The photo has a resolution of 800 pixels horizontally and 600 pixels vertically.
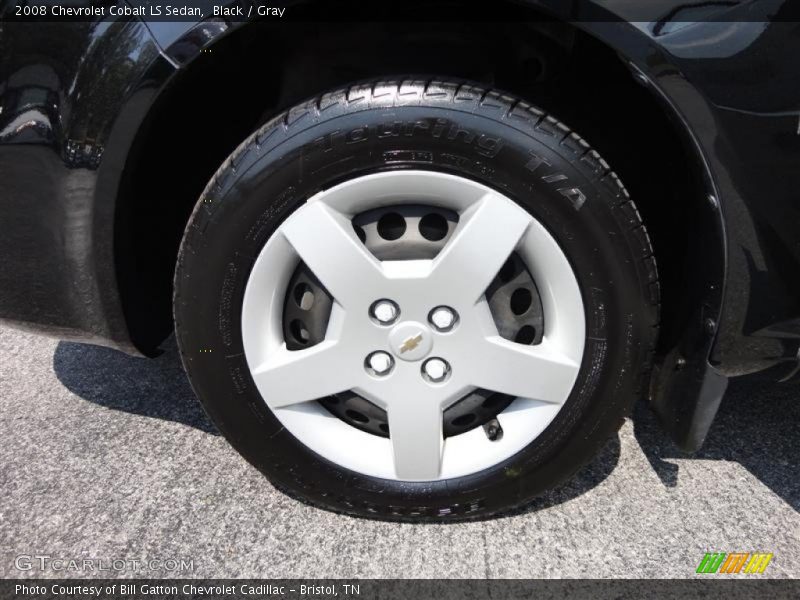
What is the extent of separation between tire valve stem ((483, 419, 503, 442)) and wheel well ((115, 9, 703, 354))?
0.45 meters

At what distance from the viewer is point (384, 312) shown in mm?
1348

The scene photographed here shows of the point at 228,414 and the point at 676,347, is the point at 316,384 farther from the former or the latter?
the point at 676,347

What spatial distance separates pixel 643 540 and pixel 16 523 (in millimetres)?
1439

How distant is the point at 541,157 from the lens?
4.10ft

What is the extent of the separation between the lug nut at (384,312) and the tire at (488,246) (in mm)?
238

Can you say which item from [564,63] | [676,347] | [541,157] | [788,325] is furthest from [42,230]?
[788,325]

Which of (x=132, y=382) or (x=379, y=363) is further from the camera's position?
(x=132, y=382)

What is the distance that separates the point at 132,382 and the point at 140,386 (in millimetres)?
38

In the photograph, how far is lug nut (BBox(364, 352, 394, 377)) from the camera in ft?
4.54

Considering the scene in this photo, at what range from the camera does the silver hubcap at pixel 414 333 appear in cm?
130

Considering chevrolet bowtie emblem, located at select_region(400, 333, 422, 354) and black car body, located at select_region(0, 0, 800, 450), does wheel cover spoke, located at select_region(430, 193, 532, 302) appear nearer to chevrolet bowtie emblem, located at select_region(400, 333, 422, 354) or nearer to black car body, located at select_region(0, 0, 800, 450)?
chevrolet bowtie emblem, located at select_region(400, 333, 422, 354)

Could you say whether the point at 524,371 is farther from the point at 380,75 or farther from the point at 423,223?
the point at 380,75

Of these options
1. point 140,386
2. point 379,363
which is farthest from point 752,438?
point 140,386

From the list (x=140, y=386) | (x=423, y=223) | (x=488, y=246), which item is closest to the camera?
(x=488, y=246)
